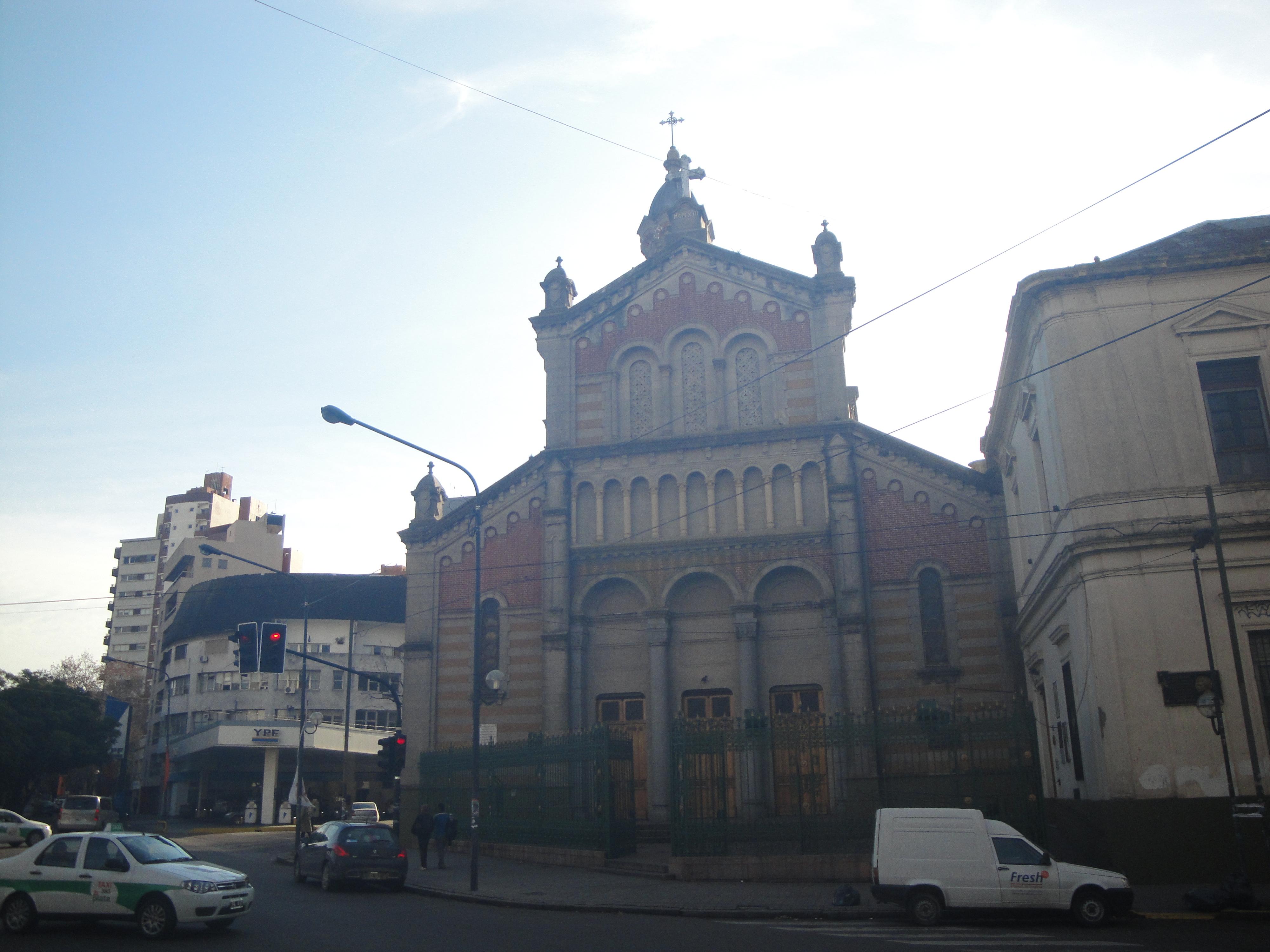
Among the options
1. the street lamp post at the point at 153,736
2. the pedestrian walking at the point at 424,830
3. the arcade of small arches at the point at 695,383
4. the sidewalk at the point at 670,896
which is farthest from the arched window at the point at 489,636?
the street lamp post at the point at 153,736

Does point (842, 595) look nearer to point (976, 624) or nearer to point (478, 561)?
point (976, 624)

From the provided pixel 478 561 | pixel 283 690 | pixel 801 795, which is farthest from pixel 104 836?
pixel 283 690

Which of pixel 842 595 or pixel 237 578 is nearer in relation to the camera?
pixel 842 595

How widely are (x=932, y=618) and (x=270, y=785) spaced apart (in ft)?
138

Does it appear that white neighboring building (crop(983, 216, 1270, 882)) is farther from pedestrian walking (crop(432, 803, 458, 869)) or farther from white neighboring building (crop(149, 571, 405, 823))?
white neighboring building (crop(149, 571, 405, 823))

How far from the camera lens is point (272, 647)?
86.8 feet

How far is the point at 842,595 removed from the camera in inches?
1144

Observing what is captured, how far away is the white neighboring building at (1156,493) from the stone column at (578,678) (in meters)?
13.7

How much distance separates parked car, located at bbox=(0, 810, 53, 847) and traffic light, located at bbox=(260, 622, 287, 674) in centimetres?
1591

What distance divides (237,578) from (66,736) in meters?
14.1

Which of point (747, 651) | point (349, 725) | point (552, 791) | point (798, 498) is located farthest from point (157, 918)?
point (349, 725)

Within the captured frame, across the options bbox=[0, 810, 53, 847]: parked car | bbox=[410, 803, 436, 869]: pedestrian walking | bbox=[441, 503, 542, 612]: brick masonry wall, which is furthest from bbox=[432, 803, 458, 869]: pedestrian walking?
bbox=[0, 810, 53, 847]: parked car

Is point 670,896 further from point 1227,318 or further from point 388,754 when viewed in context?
point 1227,318

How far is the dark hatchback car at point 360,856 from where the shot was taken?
68.0 ft
